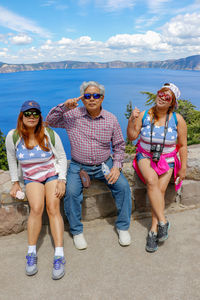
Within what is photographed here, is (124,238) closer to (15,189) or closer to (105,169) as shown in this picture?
(105,169)

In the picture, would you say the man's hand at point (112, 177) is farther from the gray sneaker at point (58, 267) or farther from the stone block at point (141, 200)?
the gray sneaker at point (58, 267)

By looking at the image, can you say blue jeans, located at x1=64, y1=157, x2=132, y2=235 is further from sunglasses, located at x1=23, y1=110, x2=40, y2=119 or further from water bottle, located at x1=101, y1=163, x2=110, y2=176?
sunglasses, located at x1=23, y1=110, x2=40, y2=119

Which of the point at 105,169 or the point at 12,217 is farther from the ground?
the point at 105,169

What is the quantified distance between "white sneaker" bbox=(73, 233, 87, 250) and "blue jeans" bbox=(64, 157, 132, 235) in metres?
0.05

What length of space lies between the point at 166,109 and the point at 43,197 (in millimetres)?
2064

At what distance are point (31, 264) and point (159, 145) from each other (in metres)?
2.20

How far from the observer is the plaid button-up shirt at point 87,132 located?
3.20 m

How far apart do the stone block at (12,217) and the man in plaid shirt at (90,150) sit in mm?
656

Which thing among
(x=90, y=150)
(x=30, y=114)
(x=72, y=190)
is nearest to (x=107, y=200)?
(x=72, y=190)

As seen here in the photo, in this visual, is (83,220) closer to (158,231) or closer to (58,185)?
(58,185)

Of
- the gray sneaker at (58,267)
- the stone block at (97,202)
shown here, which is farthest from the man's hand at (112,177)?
the gray sneaker at (58,267)

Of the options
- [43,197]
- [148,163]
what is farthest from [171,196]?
[43,197]

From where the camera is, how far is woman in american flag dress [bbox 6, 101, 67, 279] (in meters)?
2.81

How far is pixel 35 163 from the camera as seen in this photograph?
2.99 meters
